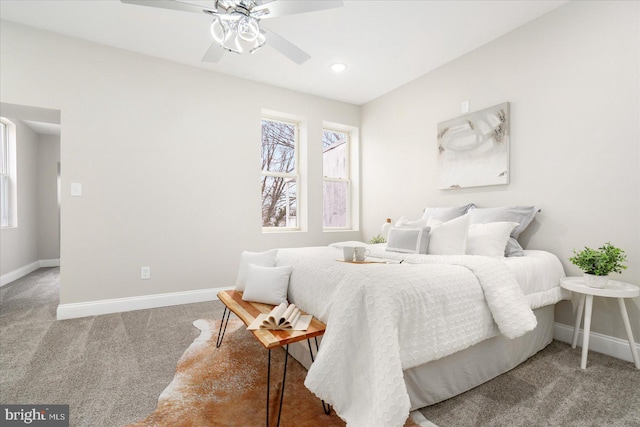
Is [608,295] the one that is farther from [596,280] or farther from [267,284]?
[267,284]

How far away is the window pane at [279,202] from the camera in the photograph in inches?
169

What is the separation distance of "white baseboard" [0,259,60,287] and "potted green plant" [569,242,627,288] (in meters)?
6.52

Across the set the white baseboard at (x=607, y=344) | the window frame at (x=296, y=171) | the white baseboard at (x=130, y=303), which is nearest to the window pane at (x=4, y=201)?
the white baseboard at (x=130, y=303)

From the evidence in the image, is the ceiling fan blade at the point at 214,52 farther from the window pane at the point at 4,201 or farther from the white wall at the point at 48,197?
the white wall at the point at 48,197

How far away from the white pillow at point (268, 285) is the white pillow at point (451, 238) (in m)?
1.17

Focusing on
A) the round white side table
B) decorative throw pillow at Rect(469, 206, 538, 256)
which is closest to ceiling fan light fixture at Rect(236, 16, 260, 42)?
decorative throw pillow at Rect(469, 206, 538, 256)

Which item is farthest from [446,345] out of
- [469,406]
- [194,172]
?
[194,172]

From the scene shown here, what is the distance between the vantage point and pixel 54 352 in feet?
7.23

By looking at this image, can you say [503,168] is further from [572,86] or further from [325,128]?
[325,128]

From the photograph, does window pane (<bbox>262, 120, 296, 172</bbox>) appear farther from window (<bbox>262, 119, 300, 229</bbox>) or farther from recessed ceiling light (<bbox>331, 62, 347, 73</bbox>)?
recessed ceiling light (<bbox>331, 62, 347, 73</bbox>)

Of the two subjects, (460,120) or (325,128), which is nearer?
(460,120)

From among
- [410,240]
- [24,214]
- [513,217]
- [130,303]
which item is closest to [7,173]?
[24,214]

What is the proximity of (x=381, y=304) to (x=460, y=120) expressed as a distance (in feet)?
8.57

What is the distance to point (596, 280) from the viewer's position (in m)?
1.99
